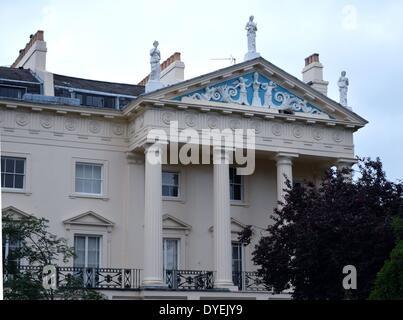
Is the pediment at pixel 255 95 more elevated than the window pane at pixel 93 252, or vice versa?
the pediment at pixel 255 95

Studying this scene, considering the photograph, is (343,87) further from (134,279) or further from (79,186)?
(134,279)

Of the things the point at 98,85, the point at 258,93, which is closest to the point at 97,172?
the point at 98,85

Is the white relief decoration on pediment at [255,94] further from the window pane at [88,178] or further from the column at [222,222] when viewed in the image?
the window pane at [88,178]

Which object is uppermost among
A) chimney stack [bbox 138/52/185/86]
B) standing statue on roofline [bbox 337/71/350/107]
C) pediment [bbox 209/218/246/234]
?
chimney stack [bbox 138/52/185/86]

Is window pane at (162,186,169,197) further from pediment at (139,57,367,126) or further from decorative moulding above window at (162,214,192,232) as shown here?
pediment at (139,57,367,126)

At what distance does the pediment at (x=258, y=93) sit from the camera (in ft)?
117

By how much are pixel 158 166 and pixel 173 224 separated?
3.58 metres

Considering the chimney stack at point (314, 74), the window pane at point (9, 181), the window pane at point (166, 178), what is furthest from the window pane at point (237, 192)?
the window pane at point (9, 181)

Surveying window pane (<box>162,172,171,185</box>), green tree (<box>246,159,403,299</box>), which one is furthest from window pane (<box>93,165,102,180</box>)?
green tree (<box>246,159,403,299</box>)

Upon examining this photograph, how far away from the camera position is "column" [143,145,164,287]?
1323 inches

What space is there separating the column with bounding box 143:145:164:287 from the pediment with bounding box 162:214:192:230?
Answer: 88.6 inches

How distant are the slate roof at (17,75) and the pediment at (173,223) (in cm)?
854

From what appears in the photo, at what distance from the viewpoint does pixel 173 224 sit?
36688mm
